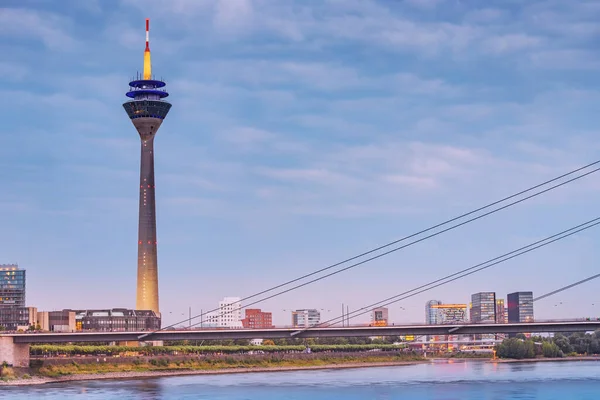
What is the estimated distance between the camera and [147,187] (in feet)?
630

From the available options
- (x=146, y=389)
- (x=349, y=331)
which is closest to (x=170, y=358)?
(x=146, y=389)

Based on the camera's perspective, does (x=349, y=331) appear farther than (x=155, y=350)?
No

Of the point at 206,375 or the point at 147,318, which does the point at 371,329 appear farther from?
the point at 147,318

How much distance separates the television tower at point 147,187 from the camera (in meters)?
190

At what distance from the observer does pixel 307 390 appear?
10269cm

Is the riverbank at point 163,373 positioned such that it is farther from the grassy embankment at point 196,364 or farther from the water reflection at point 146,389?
the water reflection at point 146,389

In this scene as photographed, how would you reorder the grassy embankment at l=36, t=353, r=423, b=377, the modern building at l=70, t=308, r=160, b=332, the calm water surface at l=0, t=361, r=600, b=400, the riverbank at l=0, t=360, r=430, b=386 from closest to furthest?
1. the calm water surface at l=0, t=361, r=600, b=400
2. the riverbank at l=0, t=360, r=430, b=386
3. the grassy embankment at l=36, t=353, r=423, b=377
4. the modern building at l=70, t=308, r=160, b=332

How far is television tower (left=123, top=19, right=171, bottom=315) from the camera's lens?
190 meters

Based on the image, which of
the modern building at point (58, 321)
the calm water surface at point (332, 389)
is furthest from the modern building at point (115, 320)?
the calm water surface at point (332, 389)

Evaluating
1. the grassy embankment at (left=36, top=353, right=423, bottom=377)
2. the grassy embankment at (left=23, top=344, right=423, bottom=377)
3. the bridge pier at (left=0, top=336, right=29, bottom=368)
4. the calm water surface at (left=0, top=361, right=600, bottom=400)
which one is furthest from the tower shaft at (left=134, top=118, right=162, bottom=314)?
the bridge pier at (left=0, top=336, right=29, bottom=368)

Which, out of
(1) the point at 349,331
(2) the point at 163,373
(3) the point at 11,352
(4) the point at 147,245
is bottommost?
(2) the point at 163,373

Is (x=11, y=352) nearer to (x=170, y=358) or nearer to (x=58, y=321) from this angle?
(x=170, y=358)

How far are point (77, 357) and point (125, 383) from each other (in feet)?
82.5

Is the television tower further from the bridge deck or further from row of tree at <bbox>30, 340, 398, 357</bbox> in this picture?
the bridge deck
